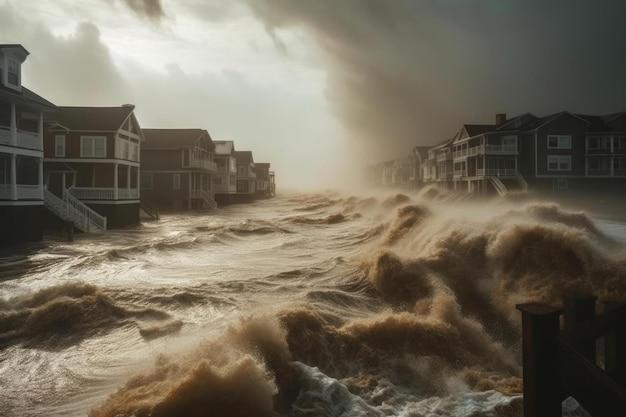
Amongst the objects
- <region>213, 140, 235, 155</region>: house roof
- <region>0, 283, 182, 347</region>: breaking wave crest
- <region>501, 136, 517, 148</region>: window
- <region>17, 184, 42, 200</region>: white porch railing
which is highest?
<region>213, 140, 235, 155</region>: house roof

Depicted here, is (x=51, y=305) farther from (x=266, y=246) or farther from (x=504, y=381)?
(x=266, y=246)

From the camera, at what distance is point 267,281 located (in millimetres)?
15750

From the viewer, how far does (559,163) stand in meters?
53.9

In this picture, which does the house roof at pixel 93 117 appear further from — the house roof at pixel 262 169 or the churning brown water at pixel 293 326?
the house roof at pixel 262 169

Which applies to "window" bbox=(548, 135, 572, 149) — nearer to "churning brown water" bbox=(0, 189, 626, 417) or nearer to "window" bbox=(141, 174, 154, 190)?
"churning brown water" bbox=(0, 189, 626, 417)

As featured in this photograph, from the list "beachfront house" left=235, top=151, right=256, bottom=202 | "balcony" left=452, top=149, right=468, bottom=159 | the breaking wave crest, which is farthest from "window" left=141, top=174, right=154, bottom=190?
the breaking wave crest

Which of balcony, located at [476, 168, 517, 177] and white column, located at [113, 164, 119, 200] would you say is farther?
balcony, located at [476, 168, 517, 177]

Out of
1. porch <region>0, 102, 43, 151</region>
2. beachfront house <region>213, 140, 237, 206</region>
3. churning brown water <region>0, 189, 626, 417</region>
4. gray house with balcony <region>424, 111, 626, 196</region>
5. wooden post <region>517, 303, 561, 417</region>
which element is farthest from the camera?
beachfront house <region>213, 140, 237, 206</region>

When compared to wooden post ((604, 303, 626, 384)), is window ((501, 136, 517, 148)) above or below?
above

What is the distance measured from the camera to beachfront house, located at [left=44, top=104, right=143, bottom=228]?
3406 centimetres

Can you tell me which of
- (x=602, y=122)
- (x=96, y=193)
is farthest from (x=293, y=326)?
(x=602, y=122)

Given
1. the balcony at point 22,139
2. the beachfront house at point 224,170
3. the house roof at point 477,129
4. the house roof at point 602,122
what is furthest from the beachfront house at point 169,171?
the house roof at point 602,122

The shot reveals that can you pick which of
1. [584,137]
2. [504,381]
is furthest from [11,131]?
[584,137]

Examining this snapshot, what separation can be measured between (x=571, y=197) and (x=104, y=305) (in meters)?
51.9
